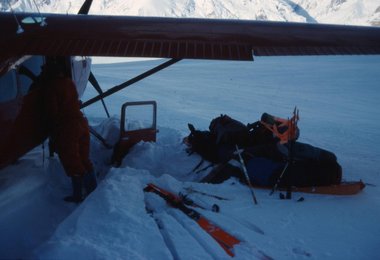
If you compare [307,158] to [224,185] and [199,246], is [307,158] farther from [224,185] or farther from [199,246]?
[199,246]

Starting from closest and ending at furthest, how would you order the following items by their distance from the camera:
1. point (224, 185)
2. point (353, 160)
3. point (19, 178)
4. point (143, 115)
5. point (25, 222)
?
point (25, 222), point (224, 185), point (19, 178), point (353, 160), point (143, 115)

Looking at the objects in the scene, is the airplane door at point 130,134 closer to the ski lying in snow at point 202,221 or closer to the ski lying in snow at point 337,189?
the ski lying in snow at point 202,221

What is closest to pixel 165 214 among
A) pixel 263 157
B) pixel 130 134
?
pixel 263 157

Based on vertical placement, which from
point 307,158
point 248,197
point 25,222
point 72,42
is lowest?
point 25,222

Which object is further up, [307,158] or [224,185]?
[307,158]

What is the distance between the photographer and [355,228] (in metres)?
3.71

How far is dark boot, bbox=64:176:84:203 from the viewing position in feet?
15.2

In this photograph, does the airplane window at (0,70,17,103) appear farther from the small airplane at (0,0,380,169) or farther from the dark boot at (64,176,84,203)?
the dark boot at (64,176,84,203)

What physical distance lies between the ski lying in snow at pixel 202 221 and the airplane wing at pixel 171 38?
1465mm

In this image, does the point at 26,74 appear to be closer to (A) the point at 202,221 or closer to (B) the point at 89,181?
(B) the point at 89,181

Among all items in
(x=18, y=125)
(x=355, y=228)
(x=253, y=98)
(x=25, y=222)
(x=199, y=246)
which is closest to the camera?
(x=199, y=246)

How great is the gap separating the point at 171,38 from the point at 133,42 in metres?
0.37

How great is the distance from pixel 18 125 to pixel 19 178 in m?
1.01

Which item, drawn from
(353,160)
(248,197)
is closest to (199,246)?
(248,197)
